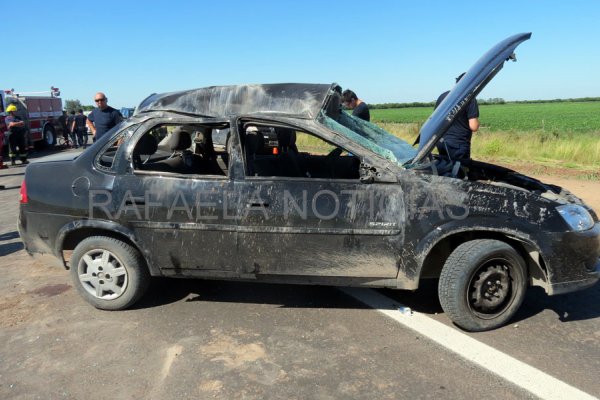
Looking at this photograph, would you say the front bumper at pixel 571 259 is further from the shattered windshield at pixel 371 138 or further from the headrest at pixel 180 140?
the headrest at pixel 180 140

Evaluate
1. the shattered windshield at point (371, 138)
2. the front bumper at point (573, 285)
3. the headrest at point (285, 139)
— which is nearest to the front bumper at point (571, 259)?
the front bumper at point (573, 285)

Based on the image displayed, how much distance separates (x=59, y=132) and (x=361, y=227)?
21.5 meters

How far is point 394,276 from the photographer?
342 centimetres

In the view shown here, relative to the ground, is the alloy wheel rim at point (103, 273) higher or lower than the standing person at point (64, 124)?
lower

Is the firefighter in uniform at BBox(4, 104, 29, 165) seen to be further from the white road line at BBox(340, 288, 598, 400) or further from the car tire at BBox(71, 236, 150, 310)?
the white road line at BBox(340, 288, 598, 400)

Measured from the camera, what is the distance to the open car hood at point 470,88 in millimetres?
3479

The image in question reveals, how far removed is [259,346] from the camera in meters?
3.28

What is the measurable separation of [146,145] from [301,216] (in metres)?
1.51

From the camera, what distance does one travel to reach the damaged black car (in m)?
3.28

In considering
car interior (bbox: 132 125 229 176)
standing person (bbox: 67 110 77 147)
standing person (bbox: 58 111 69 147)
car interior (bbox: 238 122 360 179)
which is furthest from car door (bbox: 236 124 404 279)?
standing person (bbox: 58 111 69 147)

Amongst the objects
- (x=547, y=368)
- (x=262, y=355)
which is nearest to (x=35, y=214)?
(x=262, y=355)

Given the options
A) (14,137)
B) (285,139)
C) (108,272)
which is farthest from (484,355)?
(14,137)

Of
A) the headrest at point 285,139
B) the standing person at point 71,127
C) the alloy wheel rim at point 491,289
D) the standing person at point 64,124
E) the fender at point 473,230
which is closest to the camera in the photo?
the fender at point 473,230

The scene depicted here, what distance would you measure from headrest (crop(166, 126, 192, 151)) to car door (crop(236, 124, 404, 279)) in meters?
1.10
